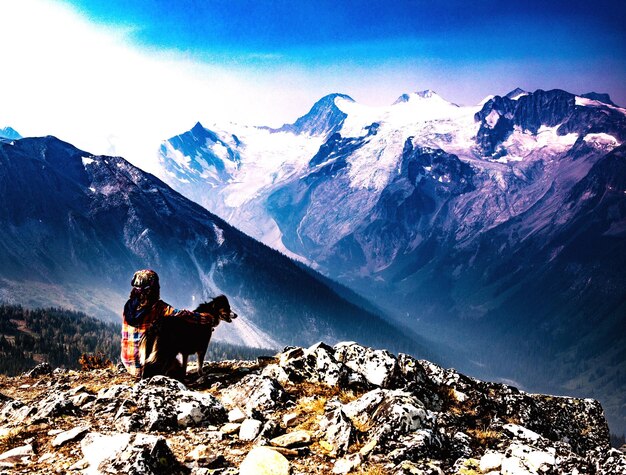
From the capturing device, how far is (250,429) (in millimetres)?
12305

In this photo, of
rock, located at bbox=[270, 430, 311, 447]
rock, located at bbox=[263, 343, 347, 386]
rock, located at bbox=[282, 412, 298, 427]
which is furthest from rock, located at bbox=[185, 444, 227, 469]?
rock, located at bbox=[263, 343, 347, 386]

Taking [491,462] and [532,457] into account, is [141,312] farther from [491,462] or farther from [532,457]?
[532,457]

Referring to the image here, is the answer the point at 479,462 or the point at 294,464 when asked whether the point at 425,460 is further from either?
the point at 294,464

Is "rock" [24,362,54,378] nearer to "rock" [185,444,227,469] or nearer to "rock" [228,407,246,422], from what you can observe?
"rock" [228,407,246,422]

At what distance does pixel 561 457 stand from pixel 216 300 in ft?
41.1

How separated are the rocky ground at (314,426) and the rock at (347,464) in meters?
0.03

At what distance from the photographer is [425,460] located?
1088 centimetres

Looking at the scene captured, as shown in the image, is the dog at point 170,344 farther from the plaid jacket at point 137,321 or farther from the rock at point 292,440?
the rock at point 292,440

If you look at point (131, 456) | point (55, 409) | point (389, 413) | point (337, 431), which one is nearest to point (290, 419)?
point (337, 431)

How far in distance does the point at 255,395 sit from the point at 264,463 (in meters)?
4.56

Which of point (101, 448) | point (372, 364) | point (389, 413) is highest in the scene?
point (372, 364)

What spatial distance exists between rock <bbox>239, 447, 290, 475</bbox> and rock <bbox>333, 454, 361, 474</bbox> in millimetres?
1134

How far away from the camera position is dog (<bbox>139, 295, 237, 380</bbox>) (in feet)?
55.3

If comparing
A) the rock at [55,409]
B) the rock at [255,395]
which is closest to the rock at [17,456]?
the rock at [55,409]
